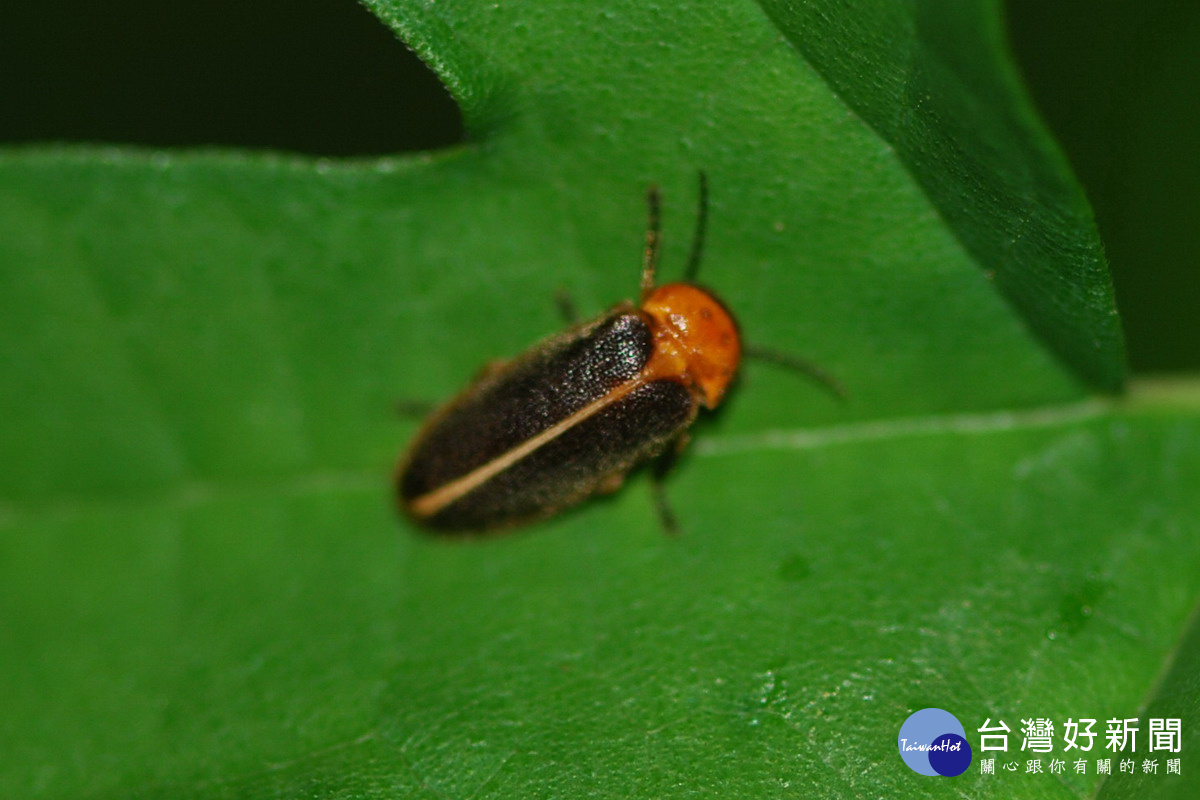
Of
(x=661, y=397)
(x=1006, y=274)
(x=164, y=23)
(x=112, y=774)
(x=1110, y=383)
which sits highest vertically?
(x=164, y=23)

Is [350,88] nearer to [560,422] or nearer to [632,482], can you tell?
[560,422]

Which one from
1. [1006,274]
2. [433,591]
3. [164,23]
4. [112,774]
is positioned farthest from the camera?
[164,23]

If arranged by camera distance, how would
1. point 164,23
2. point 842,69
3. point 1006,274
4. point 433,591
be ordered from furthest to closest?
1. point 164,23
2. point 433,591
3. point 1006,274
4. point 842,69

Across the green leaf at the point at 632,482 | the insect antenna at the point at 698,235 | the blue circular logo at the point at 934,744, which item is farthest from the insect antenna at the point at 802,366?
the blue circular logo at the point at 934,744

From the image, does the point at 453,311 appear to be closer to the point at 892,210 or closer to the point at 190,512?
the point at 190,512

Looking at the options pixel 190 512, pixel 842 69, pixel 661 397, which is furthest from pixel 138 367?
pixel 842 69

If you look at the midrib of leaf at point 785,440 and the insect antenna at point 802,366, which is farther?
the insect antenna at point 802,366

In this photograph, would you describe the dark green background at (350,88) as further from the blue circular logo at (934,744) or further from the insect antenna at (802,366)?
the blue circular logo at (934,744)
